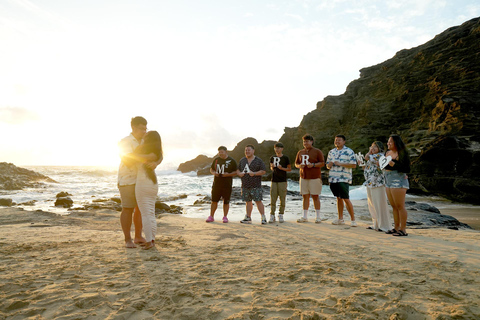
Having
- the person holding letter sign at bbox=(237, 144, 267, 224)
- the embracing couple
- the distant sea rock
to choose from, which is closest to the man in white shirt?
the embracing couple

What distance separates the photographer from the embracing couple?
3738mm

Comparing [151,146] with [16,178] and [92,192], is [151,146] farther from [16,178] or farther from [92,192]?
[16,178]

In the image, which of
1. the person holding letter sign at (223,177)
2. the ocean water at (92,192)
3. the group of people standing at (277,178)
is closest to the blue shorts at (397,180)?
the group of people standing at (277,178)

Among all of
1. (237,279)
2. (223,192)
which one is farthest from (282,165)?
(237,279)

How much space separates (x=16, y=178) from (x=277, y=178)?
2559 cm

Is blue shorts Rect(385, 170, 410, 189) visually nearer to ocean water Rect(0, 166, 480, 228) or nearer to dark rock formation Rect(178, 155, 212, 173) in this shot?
ocean water Rect(0, 166, 480, 228)

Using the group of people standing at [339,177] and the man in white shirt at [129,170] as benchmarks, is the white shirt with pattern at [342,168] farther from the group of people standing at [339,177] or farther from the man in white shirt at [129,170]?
the man in white shirt at [129,170]

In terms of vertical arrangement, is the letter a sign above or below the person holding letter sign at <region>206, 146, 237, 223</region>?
above

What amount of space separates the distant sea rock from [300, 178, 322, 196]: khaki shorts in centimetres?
2136

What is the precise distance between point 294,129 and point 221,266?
4924 cm

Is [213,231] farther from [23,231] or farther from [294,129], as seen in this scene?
[294,129]

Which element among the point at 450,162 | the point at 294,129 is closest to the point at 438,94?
the point at 450,162

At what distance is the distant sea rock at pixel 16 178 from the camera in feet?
63.3

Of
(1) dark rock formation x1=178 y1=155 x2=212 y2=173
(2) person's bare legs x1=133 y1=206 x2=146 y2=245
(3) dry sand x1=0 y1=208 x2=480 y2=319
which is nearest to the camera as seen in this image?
(3) dry sand x1=0 y1=208 x2=480 y2=319
